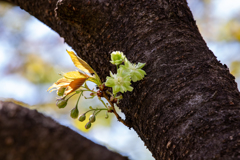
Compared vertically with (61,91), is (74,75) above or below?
above

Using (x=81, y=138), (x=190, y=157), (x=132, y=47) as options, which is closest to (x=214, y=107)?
(x=190, y=157)

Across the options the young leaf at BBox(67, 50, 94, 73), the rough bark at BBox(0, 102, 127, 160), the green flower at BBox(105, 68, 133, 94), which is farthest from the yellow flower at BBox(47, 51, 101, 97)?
the rough bark at BBox(0, 102, 127, 160)

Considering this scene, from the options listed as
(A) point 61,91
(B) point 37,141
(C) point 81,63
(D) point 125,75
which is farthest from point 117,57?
(B) point 37,141

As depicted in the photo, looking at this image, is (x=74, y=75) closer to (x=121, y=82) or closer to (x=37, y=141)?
(x=121, y=82)

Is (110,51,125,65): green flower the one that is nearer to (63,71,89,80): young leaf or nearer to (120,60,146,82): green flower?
(120,60,146,82): green flower

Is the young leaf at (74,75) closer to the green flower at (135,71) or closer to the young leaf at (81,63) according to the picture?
the young leaf at (81,63)
